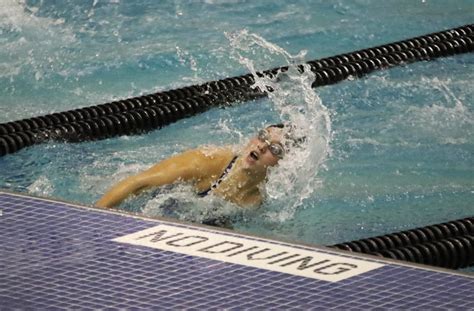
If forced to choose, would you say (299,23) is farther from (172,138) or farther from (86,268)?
(86,268)

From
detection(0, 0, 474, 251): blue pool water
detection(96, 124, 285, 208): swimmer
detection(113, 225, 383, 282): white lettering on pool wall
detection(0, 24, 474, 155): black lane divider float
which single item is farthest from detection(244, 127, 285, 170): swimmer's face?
detection(113, 225, 383, 282): white lettering on pool wall

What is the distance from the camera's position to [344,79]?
6844mm

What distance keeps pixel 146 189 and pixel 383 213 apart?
1115 millimetres

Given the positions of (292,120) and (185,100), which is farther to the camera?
(185,100)

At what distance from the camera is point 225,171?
4.97m

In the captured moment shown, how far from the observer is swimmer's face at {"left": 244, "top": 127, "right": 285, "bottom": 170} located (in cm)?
484

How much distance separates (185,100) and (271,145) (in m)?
1.60

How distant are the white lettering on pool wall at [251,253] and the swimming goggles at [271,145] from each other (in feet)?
Result: 4.54

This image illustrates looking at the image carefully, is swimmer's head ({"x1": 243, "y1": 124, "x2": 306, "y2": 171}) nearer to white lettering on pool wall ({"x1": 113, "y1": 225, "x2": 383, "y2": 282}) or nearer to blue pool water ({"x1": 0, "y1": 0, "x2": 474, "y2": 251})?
blue pool water ({"x1": 0, "y1": 0, "x2": 474, "y2": 251})

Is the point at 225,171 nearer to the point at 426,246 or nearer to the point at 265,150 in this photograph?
the point at 265,150

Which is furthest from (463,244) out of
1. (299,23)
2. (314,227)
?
(299,23)

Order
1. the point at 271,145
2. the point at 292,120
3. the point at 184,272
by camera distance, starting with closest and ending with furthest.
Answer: the point at 184,272 → the point at 271,145 → the point at 292,120

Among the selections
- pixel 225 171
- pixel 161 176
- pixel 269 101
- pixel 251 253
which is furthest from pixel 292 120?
pixel 251 253

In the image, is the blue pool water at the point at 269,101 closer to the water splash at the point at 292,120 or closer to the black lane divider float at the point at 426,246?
the water splash at the point at 292,120
